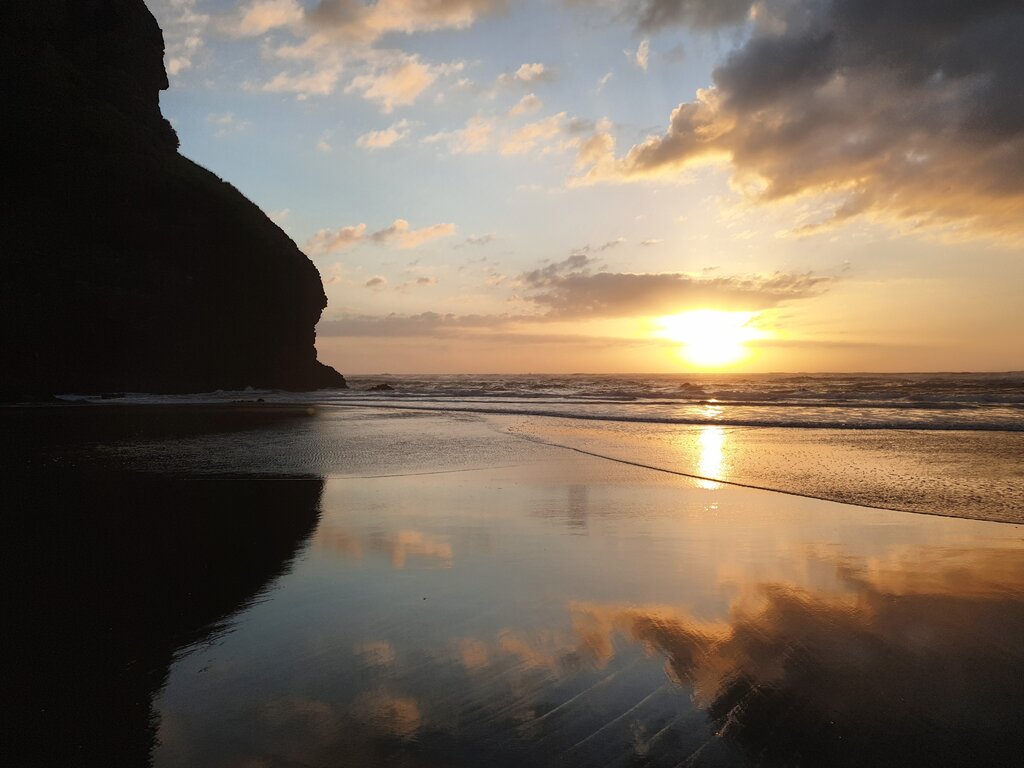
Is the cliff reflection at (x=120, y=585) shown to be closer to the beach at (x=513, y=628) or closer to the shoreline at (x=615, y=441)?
the beach at (x=513, y=628)

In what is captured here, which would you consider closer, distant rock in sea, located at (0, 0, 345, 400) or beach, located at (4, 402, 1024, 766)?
beach, located at (4, 402, 1024, 766)

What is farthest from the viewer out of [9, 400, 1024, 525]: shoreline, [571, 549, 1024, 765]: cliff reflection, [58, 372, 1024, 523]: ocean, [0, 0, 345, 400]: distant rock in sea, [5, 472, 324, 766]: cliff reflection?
[0, 0, 345, 400]: distant rock in sea

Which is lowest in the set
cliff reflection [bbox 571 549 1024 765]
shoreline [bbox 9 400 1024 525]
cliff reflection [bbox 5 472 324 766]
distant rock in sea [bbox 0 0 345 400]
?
cliff reflection [bbox 5 472 324 766]

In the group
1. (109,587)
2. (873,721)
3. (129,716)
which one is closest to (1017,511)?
(873,721)

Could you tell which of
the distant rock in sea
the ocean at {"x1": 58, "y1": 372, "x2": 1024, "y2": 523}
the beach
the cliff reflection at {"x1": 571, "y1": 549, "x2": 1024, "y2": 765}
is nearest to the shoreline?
the ocean at {"x1": 58, "y1": 372, "x2": 1024, "y2": 523}

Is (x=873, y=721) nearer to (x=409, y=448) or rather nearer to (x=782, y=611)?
(x=782, y=611)

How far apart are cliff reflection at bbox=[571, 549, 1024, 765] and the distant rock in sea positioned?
135 ft

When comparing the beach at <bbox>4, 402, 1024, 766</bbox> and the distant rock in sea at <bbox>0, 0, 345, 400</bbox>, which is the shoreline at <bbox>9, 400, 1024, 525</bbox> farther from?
the distant rock in sea at <bbox>0, 0, 345, 400</bbox>

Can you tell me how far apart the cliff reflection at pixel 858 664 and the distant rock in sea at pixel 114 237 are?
41.3 metres

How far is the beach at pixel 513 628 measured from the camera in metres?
3.04

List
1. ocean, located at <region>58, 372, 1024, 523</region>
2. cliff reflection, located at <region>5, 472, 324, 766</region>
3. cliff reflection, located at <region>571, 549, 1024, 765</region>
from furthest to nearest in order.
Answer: ocean, located at <region>58, 372, 1024, 523</region>, cliff reflection, located at <region>5, 472, 324, 766</region>, cliff reflection, located at <region>571, 549, 1024, 765</region>

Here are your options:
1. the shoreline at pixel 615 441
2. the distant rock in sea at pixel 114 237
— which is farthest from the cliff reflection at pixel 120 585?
the distant rock in sea at pixel 114 237

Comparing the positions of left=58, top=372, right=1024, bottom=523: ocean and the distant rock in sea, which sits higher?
the distant rock in sea

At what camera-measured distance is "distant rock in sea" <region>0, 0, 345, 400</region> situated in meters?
35.1
